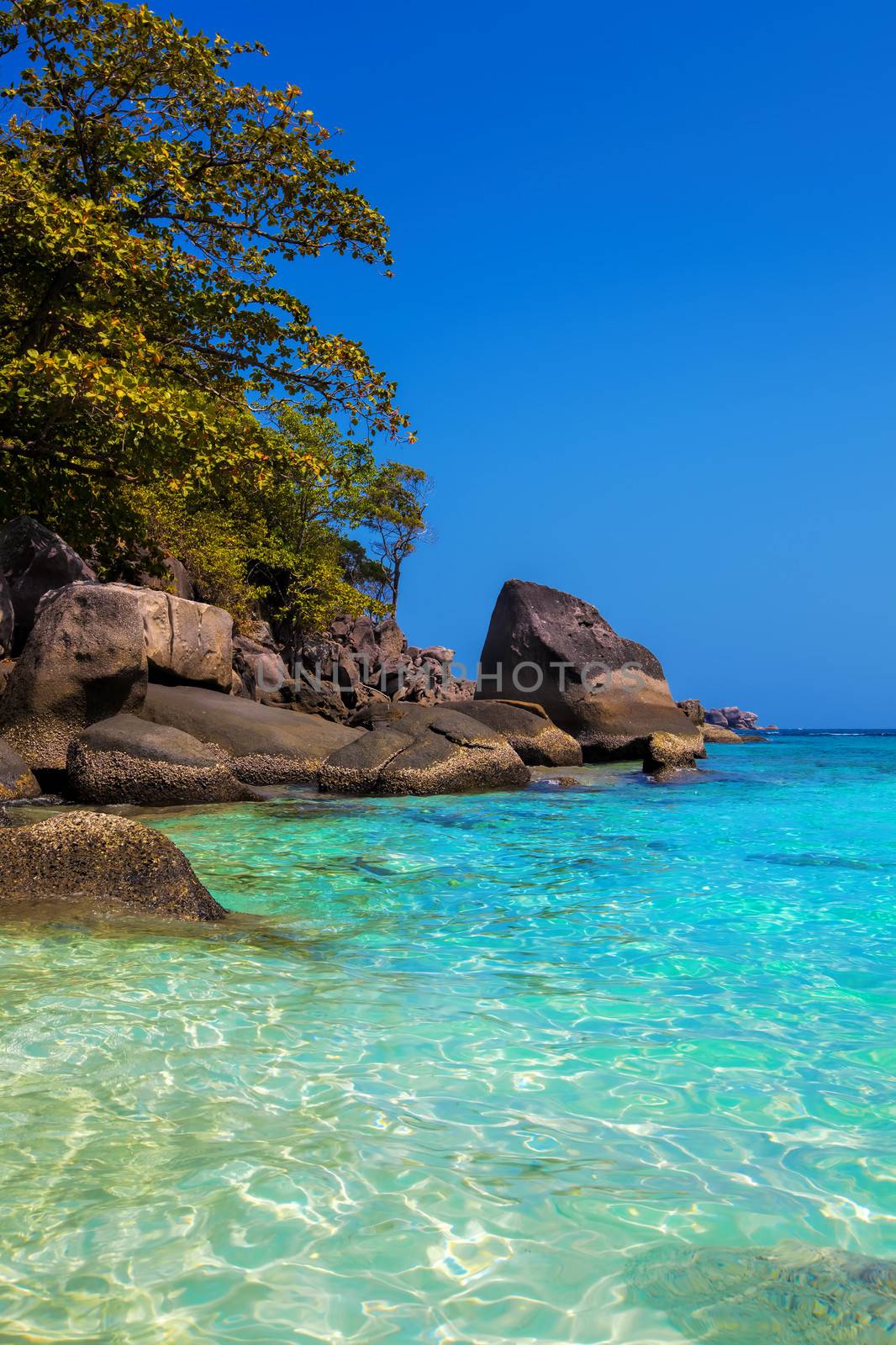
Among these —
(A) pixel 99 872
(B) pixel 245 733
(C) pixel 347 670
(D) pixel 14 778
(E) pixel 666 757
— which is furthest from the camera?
(C) pixel 347 670

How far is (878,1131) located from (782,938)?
2.96 m

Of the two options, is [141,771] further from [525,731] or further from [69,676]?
[525,731]

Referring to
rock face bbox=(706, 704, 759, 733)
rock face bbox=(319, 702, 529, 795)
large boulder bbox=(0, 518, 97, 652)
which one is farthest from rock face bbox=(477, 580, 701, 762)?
rock face bbox=(706, 704, 759, 733)

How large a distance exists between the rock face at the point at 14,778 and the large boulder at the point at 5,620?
2.96 m

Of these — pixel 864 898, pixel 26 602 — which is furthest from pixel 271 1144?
pixel 26 602

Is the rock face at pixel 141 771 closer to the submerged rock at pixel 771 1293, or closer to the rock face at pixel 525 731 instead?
the rock face at pixel 525 731

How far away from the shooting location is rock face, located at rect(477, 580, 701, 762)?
22938 millimetres

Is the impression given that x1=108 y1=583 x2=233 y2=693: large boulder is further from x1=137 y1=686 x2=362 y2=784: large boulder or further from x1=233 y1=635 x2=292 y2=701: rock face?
x1=233 y1=635 x2=292 y2=701: rock face

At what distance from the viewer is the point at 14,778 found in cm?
1205

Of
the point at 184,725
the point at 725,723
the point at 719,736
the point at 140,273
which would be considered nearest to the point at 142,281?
the point at 140,273

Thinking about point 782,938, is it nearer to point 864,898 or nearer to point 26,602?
point 864,898

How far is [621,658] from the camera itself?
23.7m

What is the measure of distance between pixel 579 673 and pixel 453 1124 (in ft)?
65.4

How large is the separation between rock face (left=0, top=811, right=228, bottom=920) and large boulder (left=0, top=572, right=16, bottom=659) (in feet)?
30.8
